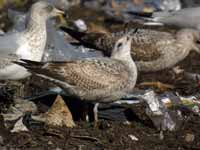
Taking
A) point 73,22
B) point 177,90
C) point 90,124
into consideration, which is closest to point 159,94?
point 177,90

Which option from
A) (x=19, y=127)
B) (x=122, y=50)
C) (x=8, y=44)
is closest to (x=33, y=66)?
(x=19, y=127)

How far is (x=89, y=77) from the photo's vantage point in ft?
20.6

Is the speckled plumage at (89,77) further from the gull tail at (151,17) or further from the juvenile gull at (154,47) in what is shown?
the gull tail at (151,17)

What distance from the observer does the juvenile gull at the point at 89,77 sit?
622cm

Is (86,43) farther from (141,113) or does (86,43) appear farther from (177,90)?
(141,113)

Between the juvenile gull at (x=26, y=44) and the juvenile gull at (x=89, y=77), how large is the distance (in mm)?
477

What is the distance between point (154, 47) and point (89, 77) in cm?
223

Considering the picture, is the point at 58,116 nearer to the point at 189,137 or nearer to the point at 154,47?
the point at 189,137

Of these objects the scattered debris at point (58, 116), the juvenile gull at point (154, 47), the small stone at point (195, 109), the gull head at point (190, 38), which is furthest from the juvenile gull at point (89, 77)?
the gull head at point (190, 38)

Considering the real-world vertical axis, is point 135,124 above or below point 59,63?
below

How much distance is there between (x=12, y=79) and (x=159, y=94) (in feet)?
5.41

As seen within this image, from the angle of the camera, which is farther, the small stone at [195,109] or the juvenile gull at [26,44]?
the small stone at [195,109]

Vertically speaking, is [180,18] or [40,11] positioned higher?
[40,11]

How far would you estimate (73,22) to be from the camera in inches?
441
